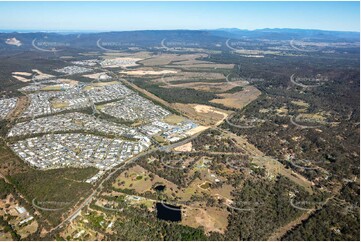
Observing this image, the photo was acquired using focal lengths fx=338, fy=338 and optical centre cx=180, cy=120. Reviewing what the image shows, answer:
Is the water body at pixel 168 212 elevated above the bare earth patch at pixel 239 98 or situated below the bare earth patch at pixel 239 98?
above

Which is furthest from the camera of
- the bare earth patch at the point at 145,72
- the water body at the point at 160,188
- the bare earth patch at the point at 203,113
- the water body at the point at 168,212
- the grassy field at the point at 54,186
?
the bare earth patch at the point at 145,72

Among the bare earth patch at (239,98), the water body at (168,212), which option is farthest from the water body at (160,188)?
the bare earth patch at (239,98)

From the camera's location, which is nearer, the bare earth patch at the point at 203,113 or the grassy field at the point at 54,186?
the grassy field at the point at 54,186

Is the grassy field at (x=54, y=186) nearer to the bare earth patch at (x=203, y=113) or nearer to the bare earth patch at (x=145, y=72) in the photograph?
the bare earth patch at (x=203, y=113)

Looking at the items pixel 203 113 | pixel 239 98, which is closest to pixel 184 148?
pixel 203 113

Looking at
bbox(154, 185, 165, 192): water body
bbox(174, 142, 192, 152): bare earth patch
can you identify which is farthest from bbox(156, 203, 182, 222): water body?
bbox(174, 142, 192, 152): bare earth patch

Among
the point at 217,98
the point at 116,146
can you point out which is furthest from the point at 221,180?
the point at 217,98

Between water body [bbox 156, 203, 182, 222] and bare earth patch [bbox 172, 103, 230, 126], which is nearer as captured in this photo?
water body [bbox 156, 203, 182, 222]

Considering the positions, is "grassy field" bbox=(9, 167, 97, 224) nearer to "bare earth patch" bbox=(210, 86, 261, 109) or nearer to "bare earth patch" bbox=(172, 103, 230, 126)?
"bare earth patch" bbox=(172, 103, 230, 126)

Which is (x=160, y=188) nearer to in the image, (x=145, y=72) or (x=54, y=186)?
(x=54, y=186)

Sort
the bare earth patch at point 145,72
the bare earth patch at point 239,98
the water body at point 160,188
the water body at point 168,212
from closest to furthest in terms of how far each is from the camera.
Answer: the water body at point 168,212
the water body at point 160,188
the bare earth patch at point 239,98
the bare earth patch at point 145,72
